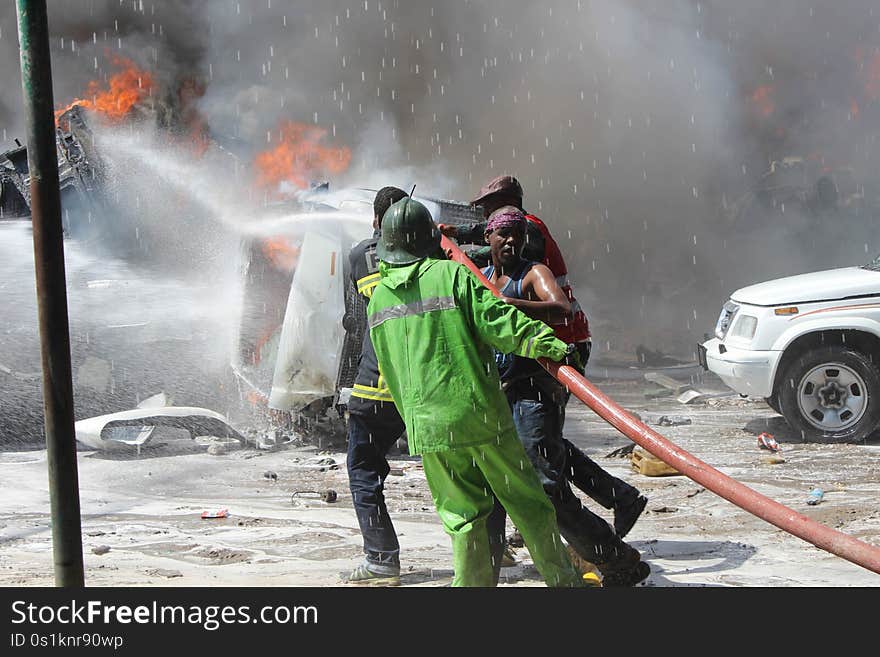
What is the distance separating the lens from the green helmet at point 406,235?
3.75m

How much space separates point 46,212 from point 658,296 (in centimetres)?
1211

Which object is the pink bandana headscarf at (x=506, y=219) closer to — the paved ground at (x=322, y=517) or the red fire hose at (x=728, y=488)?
the red fire hose at (x=728, y=488)

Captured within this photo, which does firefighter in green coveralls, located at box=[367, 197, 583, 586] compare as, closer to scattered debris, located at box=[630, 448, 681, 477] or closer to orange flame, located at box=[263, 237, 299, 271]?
scattered debris, located at box=[630, 448, 681, 477]

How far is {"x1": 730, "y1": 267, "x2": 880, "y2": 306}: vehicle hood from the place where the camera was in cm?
773

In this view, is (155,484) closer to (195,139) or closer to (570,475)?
(570,475)

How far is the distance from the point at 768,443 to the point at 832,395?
647 mm

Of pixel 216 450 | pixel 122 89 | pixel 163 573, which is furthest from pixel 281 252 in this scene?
pixel 122 89

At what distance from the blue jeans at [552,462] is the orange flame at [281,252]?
464cm

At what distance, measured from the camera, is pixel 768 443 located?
777 cm

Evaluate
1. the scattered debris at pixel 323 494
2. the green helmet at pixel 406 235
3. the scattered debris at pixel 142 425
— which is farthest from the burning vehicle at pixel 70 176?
the green helmet at pixel 406 235

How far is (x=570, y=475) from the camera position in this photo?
4.79 m

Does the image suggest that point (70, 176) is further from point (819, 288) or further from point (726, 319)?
point (819, 288)

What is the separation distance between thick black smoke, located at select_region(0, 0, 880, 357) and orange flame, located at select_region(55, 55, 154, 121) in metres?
0.26

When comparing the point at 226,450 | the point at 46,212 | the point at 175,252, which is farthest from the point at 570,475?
the point at 175,252
